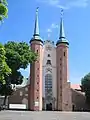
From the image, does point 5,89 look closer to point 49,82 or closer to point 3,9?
point 49,82

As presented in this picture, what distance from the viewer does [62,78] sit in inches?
3472

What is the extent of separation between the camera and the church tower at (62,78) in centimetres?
8725

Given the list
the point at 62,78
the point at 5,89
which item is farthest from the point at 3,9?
the point at 62,78

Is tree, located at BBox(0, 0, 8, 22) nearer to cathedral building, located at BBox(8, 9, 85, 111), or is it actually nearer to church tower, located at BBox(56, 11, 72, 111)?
cathedral building, located at BBox(8, 9, 85, 111)

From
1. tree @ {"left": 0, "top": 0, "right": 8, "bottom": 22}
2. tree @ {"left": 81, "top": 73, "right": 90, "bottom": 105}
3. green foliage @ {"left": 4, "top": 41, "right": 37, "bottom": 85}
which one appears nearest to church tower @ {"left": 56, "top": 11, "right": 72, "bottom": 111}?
tree @ {"left": 81, "top": 73, "right": 90, "bottom": 105}

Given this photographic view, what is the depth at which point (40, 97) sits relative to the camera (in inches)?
3410

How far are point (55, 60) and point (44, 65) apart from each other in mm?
3537

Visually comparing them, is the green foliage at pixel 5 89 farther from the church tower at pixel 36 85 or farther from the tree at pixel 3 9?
the tree at pixel 3 9

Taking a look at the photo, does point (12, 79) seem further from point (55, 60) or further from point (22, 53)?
point (55, 60)

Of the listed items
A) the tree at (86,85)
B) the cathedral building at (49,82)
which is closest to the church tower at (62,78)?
the cathedral building at (49,82)

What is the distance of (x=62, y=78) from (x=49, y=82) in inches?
174

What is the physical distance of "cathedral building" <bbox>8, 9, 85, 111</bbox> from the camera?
284 ft

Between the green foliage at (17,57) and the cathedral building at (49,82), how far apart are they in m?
17.2

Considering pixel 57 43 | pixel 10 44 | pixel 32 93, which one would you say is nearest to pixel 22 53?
pixel 10 44
